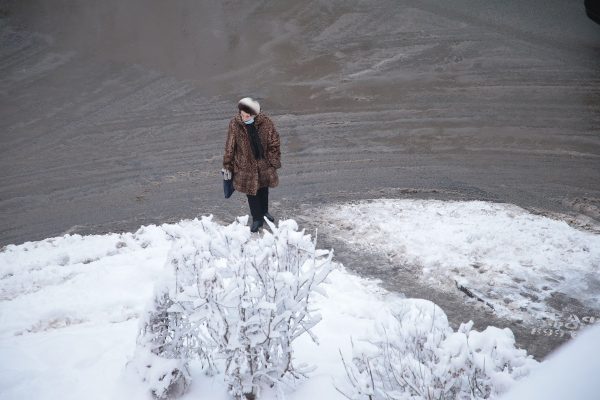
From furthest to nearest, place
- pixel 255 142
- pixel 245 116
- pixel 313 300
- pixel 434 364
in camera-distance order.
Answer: pixel 255 142, pixel 245 116, pixel 313 300, pixel 434 364

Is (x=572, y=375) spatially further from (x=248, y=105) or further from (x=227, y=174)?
(x=227, y=174)

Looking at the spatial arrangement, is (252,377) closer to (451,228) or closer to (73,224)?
(451,228)

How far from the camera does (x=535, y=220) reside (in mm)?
6918

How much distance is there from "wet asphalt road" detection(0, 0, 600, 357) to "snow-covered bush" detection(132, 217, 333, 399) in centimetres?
210

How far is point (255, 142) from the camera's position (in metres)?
6.81

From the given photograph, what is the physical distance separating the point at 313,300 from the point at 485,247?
2102 mm

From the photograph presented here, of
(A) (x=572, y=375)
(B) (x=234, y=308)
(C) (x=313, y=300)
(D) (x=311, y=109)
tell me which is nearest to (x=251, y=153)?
(C) (x=313, y=300)

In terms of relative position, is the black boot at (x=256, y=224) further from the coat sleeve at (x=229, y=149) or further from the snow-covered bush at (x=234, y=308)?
the snow-covered bush at (x=234, y=308)

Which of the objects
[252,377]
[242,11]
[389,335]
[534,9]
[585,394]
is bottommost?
[252,377]

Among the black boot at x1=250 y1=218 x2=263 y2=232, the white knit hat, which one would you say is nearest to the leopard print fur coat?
the white knit hat

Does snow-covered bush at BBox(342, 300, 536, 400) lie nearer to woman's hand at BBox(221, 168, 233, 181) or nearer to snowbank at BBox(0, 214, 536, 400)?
snowbank at BBox(0, 214, 536, 400)

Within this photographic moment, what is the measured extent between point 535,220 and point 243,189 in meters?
3.39

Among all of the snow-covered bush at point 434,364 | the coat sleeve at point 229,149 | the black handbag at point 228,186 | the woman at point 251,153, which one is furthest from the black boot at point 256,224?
the snow-covered bush at point 434,364

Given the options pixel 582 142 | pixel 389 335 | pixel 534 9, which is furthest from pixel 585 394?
pixel 534 9
